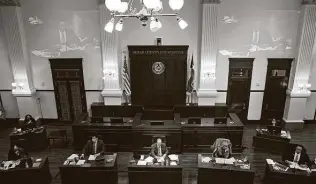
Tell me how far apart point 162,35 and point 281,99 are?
5.84 metres

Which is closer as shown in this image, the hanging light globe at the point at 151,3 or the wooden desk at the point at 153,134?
the hanging light globe at the point at 151,3

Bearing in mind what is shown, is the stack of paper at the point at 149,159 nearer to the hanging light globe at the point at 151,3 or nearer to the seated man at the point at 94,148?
the seated man at the point at 94,148

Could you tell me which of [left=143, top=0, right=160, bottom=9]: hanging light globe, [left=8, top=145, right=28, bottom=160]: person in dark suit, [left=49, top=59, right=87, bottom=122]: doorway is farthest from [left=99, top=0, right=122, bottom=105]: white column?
[left=143, top=0, right=160, bottom=9]: hanging light globe

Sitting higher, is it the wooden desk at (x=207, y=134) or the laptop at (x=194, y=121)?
the laptop at (x=194, y=121)

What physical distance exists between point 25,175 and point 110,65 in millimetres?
5142

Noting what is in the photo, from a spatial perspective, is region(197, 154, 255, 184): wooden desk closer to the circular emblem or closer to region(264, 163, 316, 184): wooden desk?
region(264, 163, 316, 184): wooden desk

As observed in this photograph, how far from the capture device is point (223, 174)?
7082 mm

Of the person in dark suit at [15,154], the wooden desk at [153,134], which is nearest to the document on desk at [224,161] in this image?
the wooden desk at [153,134]

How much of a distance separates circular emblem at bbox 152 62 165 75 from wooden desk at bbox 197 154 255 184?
4.49 meters

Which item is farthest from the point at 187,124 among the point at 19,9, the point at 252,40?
the point at 19,9

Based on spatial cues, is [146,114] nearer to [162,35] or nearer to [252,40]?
[162,35]

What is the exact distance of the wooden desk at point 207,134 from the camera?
360 inches

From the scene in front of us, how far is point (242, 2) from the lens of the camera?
10.1m

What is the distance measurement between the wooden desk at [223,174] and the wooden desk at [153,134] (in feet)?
6.65
